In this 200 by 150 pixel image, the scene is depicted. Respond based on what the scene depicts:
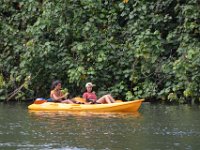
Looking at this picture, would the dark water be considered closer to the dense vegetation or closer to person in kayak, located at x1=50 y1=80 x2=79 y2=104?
person in kayak, located at x1=50 y1=80 x2=79 y2=104

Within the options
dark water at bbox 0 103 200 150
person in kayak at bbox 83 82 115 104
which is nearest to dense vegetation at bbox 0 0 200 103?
person in kayak at bbox 83 82 115 104

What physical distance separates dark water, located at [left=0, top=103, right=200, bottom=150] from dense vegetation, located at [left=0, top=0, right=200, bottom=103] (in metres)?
2.71

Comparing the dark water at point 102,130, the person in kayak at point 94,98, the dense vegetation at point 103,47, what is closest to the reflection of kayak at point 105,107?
the dark water at point 102,130

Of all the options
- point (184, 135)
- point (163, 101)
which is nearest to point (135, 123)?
point (184, 135)

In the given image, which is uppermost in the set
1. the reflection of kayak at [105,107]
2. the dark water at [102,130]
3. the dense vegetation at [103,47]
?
the dense vegetation at [103,47]

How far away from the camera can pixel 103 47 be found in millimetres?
21031

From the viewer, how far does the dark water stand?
11.7 metres

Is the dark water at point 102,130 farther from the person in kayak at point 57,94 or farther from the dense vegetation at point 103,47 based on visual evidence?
the dense vegetation at point 103,47

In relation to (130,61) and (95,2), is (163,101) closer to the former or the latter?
(130,61)

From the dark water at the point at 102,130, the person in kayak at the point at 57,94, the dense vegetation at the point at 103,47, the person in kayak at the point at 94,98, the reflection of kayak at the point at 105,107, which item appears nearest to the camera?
the dark water at the point at 102,130

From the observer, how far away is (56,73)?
21.4m

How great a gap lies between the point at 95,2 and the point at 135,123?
7561 mm

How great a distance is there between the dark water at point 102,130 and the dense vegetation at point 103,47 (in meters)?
2.71

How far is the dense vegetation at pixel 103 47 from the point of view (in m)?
20.3
